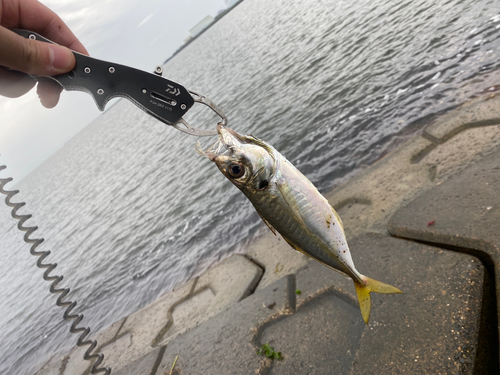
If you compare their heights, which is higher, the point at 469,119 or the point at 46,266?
the point at 46,266

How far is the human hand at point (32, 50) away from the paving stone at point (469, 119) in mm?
4921

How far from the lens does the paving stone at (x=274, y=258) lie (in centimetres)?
396

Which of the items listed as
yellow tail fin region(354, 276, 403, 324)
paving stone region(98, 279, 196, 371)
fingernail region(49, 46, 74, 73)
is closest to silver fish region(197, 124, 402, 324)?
yellow tail fin region(354, 276, 403, 324)

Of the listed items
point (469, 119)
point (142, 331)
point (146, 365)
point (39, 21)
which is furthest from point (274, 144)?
point (39, 21)

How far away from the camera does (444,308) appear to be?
7.36ft

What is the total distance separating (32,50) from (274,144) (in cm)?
768

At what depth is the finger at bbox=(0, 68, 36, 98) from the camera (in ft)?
7.62

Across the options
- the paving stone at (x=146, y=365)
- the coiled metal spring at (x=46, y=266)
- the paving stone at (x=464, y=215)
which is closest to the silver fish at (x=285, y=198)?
the paving stone at (x=464, y=215)

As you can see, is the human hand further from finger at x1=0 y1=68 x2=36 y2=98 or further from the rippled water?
the rippled water

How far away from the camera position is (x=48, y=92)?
2.49m

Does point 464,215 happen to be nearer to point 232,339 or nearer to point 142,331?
point 232,339

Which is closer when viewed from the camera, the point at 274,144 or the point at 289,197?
the point at 289,197

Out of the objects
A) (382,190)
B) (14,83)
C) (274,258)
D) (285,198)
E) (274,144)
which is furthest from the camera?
(274,144)

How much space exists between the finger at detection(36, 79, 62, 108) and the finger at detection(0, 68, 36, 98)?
0.09 m
